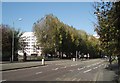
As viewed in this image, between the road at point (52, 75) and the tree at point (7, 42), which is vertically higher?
the tree at point (7, 42)

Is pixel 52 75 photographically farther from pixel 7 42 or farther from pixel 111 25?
pixel 7 42

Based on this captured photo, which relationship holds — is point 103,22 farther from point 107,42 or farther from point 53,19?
point 53,19

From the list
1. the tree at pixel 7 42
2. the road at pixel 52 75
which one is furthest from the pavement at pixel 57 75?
the tree at pixel 7 42

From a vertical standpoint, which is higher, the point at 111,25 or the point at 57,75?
the point at 111,25

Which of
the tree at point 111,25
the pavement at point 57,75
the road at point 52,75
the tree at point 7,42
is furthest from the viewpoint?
the tree at point 7,42

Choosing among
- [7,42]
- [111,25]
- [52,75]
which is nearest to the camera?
[111,25]

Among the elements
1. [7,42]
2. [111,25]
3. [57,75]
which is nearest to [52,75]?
[57,75]

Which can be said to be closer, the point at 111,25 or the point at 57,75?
the point at 111,25

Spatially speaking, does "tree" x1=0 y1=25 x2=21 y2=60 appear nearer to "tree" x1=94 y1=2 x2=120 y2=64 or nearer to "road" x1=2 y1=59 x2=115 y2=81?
"road" x1=2 y1=59 x2=115 y2=81

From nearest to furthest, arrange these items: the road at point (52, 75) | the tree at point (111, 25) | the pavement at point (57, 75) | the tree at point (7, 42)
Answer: the tree at point (111, 25), the pavement at point (57, 75), the road at point (52, 75), the tree at point (7, 42)

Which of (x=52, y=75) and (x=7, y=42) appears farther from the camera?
(x=7, y=42)

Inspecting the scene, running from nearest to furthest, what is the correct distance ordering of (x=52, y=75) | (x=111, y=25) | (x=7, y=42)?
1. (x=111, y=25)
2. (x=52, y=75)
3. (x=7, y=42)

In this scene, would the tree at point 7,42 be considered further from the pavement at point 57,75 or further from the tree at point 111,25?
the tree at point 111,25

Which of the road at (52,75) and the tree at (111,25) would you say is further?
the road at (52,75)
